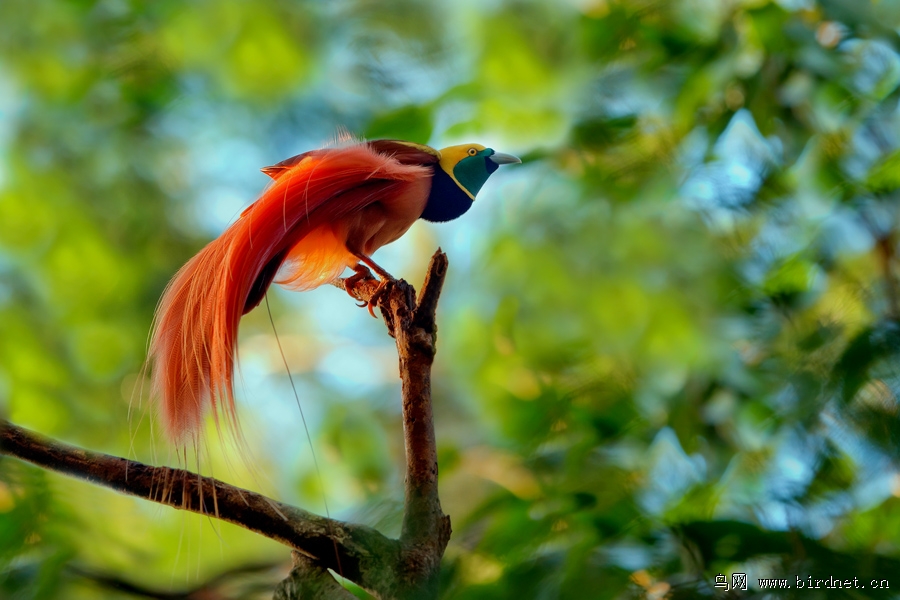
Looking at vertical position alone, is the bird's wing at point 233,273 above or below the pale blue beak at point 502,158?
below

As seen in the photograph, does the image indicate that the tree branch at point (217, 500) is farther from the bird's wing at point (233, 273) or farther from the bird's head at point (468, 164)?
the bird's head at point (468, 164)

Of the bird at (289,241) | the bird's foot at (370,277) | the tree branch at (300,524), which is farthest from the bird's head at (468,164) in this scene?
the tree branch at (300,524)

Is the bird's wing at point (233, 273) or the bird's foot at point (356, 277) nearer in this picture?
the bird's wing at point (233, 273)

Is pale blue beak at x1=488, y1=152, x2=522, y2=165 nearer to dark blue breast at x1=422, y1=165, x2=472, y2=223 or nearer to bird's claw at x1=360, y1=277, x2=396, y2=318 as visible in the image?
dark blue breast at x1=422, y1=165, x2=472, y2=223

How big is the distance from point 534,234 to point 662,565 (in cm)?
69

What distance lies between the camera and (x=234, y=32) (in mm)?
1493

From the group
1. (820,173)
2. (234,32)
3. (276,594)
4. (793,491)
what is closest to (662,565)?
(793,491)

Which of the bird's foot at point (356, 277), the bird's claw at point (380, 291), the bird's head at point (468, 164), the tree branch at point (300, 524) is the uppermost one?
the bird's head at point (468, 164)

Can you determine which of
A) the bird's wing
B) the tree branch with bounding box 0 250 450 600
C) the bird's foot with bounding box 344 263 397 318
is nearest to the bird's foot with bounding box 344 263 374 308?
the bird's foot with bounding box 344 263 397 318

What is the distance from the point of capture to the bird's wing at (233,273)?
0.67 metres

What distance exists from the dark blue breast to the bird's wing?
0.05 meters

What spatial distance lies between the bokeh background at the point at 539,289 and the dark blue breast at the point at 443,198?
0.26 meters

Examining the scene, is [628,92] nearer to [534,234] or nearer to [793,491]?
[534,234]

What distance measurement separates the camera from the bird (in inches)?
26.8
